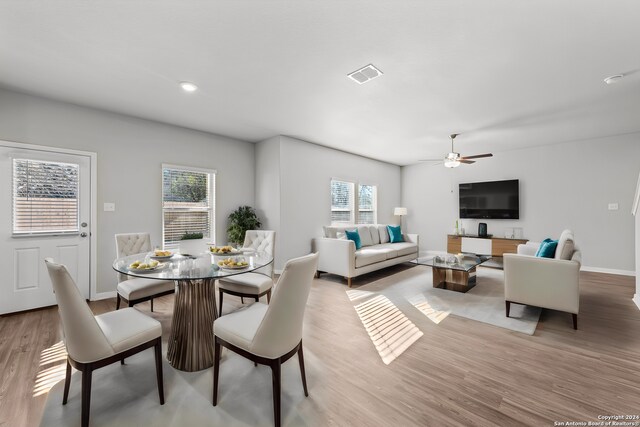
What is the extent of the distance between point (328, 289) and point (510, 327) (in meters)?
2.36

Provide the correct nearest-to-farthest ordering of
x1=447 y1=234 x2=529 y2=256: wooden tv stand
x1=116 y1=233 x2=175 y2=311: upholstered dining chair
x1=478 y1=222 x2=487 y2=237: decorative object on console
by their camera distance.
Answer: x1=116 y1=233 x2=175 y2=311: upholstered dining chair < x1=447 y1=234 x2=529 y2=256: wooden tv stand < x1=478 y1=222 x2=487 y2=237: decorative object on console

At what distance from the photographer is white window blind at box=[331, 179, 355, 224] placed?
6270 millimetres

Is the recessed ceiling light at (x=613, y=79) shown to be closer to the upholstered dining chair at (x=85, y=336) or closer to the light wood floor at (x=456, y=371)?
the light wood floor at (x=456, y=371)

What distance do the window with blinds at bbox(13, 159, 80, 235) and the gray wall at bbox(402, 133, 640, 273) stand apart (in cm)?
775

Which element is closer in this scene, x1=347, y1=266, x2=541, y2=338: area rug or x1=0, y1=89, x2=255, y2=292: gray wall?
x1=347, y1=266, x2=541, y2=338: area rug

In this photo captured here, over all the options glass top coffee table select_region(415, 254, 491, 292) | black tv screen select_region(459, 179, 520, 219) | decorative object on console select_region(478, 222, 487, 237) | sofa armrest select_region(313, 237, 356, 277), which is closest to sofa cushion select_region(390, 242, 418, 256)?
glass top coffee table select_region(415, 254, 491, 292)

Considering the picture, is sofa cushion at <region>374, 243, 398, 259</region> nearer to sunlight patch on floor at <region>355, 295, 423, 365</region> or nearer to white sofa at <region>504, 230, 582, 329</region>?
sunlight patch on floor at <region>355, 295, 423, 365</region>

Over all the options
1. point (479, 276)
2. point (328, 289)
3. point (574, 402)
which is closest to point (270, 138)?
point (328, 289)

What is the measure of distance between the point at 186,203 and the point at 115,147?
1.27 meters

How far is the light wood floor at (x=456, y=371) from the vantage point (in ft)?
5.49

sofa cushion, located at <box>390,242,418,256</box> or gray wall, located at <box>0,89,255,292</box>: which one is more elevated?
gray wall, located at <box>0,89,255,292</box>

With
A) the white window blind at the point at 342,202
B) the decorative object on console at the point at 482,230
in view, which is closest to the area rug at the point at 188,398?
the white window blind at the point at 342,202

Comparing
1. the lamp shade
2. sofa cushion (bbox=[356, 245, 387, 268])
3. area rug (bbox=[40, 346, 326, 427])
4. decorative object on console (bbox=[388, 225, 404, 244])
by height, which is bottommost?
area rug (bbox=[40, 346, 326, 427])

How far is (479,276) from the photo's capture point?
5.04 meters
